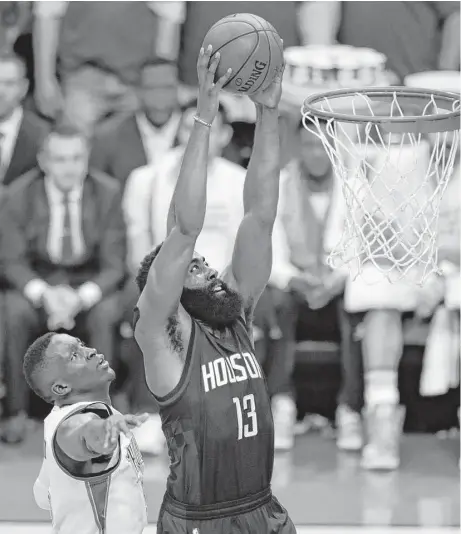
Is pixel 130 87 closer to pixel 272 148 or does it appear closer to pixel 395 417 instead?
pixel 395 417

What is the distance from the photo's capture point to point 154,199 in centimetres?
634

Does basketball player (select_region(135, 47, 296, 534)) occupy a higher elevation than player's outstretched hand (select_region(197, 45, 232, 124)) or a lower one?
lower

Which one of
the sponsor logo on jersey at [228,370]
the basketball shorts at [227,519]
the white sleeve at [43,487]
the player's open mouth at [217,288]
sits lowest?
the basketball shorts at [227,519]

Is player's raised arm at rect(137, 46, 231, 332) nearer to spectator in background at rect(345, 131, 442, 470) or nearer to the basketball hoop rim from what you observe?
the basketball hoop rim

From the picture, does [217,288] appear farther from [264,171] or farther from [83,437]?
[83,437]

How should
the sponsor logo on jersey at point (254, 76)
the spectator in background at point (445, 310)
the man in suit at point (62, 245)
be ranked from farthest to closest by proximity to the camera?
the man in suit at point (62, 245) → the spectator in background at point (445, 310) → the sponsor logo on jersey at point (254, 76)

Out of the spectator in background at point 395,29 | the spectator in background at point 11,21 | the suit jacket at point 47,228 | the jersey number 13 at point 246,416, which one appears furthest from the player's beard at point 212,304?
the spectator in background at point 11,21

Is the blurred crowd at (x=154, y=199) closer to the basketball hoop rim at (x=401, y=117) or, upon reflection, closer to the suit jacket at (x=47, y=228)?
the suit jacket at (x=47, y=228)

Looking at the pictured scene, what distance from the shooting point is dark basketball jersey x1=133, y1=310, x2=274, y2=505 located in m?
3.42

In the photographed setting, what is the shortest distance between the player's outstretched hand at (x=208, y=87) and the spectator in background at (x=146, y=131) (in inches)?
139

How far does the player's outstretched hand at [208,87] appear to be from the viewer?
3.15 m

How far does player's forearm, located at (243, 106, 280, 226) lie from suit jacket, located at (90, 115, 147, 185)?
10.5ft

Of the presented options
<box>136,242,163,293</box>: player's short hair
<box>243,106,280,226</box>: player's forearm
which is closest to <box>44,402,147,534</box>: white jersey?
<box>136,242,163,293</box>: player's short hair

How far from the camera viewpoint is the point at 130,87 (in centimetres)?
701
